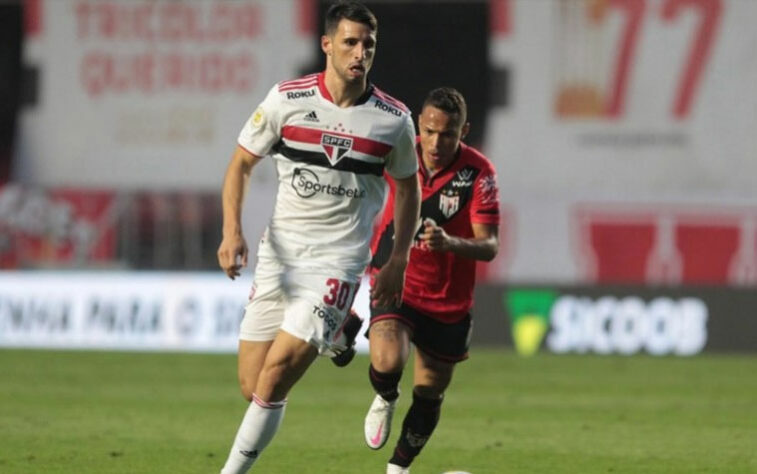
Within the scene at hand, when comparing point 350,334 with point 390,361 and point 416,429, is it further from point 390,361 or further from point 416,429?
point 416,429

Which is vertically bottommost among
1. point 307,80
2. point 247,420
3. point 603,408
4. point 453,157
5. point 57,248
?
point 57,248

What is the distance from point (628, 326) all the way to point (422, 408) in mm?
10602

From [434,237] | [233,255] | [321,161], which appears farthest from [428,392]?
[233,255]

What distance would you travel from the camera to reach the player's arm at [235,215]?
7305mm

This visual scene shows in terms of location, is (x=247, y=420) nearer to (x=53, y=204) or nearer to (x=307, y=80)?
(x=307, y=80)

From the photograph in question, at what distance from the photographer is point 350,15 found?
25.2ft

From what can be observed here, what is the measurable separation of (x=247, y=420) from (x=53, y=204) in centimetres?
1573

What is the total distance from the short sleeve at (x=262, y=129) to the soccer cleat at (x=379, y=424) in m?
2.01

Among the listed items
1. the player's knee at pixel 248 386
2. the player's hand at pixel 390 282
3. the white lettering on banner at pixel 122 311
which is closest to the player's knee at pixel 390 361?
the player's hand at pixel 390 282

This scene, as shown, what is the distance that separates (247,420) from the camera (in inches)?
302

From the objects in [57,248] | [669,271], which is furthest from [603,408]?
[57,248]

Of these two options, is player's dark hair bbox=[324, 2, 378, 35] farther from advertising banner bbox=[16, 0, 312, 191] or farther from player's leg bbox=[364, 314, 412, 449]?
advertising banner bbox=[16, 0, 312, 191]

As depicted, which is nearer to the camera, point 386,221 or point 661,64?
point 386,221

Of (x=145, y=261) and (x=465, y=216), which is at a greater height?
(x=465, y=216)
